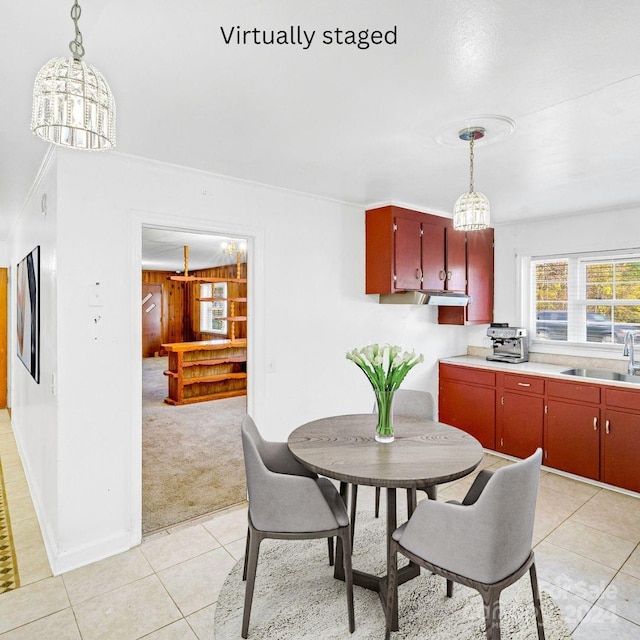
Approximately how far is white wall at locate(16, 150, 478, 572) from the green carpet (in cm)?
21

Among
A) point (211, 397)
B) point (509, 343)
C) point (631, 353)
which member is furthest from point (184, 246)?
point (631, 353)

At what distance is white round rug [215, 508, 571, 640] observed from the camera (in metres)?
1.96

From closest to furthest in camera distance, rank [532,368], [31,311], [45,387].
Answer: [45,387]
[31,311]
[532,368]

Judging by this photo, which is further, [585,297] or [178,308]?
[178,308]

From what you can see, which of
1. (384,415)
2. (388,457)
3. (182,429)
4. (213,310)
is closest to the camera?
(388,457)

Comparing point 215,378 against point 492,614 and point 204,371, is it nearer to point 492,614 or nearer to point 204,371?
point 204,371

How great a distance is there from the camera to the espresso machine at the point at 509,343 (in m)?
4.43

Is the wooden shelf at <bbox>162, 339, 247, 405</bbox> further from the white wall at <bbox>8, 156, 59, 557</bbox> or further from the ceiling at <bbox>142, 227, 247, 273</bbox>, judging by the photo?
the white wall at <bbox>8, 156, 59, 557</bbox>

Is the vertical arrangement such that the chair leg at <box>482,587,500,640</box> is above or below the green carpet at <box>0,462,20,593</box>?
above

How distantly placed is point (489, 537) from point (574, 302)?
3424 mm

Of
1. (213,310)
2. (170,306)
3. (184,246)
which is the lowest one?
(213,310)

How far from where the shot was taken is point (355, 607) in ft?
6.96

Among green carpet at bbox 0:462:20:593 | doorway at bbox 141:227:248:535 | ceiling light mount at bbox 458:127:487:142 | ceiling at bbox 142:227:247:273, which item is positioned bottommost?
green carpet at bbox 0:462:20:593

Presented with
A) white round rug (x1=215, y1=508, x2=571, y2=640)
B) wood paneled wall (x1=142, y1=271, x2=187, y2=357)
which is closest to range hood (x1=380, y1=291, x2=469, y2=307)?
white round rug (x1=215, y1=508, x2=571, y2=640)
